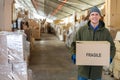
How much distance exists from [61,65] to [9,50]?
12.8 ft

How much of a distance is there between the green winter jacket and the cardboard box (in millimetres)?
98

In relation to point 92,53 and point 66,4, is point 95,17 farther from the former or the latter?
point 66,4

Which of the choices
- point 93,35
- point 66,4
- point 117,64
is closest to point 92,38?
point 93,35

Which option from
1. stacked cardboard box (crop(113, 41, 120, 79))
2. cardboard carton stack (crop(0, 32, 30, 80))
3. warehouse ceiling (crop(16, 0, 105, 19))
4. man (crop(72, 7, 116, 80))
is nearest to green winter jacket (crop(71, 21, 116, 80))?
man (crop(72, 7, 116, 80))

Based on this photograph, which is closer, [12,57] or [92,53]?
[92,53]

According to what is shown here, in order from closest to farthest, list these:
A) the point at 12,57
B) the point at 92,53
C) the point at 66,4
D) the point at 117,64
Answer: the point at 92,53
the point at 12,57
the point at 117,64
the point at 66,4

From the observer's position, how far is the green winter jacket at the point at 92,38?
2.71 meters

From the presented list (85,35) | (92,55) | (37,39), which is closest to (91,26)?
(85,35)

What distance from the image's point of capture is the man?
2679 mm

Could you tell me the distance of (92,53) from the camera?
263cm

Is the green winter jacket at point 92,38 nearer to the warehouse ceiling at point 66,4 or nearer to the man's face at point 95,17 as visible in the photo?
the man's face at point 95,17

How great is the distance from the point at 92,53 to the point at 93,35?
210 mm

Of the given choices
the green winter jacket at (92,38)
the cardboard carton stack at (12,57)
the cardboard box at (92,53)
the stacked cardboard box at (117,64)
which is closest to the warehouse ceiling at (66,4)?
the stacked cardboard box at (117,64)

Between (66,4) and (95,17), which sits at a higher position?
(66,4)
